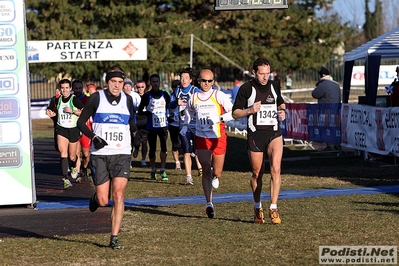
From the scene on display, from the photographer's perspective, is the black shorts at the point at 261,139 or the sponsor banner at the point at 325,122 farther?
the sponsor banner at the point at 325,122

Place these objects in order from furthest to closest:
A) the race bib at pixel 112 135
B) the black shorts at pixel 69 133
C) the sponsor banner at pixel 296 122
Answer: the sponsor banner at pixel 296 122 → the black shorts at pixel 69 133 → the race bib at pixel 112 135

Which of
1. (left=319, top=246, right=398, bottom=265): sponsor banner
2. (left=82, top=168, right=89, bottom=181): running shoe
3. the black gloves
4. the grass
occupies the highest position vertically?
the black gloves

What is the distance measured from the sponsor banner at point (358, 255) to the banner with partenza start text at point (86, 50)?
32.0m

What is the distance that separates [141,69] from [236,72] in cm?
620

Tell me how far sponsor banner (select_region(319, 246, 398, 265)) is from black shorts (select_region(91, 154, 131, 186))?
2.27 meters

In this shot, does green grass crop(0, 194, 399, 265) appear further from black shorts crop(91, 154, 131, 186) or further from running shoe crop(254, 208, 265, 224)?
black shorts crop(91, 154, 131, 186)

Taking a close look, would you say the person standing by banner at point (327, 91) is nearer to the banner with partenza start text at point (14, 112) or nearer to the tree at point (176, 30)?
the banner with partenza start text at point (14, 112)

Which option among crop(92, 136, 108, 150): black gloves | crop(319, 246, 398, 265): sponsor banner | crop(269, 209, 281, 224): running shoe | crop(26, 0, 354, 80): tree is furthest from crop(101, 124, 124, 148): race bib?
crop(26, 0, 354, 80): tree

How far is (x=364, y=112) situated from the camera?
1941 centimetres

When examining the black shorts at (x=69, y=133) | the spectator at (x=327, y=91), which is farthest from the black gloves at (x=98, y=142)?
the spectator at (x=327, y=91)

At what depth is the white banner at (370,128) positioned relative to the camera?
17.8m

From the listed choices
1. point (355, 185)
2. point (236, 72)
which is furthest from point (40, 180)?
point (236, 72)

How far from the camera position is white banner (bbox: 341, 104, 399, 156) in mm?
17828

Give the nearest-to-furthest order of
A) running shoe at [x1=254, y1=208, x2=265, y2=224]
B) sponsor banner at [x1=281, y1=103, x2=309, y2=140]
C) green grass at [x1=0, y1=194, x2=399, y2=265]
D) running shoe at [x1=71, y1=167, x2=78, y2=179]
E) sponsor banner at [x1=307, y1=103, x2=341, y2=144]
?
1. green grass at [x1=0, y1=194, x2=399, y2=265]
2. running shoe at [x1=254, y1=208, x2=265, y2=224]
3. running shoe at [x1=71, y1=167, x2=78, y2=179]
4. sponsor banner at [x1=307, y1=103, x2=341, y2=144]
5. sponsor banner at [x1=281, y1=103, x2=309, y2=140]
